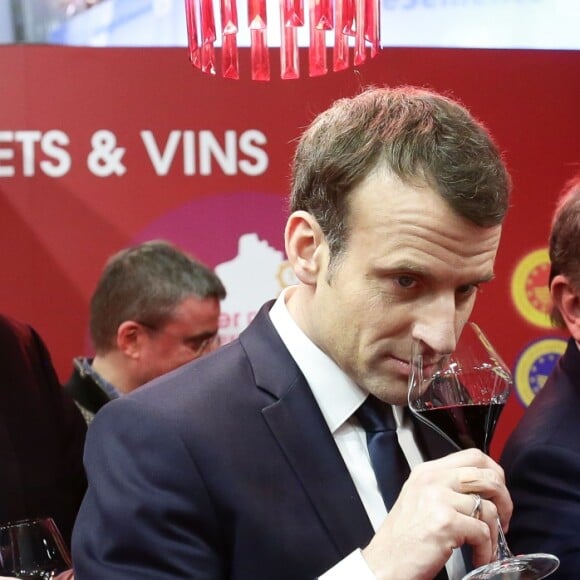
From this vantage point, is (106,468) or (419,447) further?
(419,447)

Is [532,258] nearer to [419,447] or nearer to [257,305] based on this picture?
[257,305]

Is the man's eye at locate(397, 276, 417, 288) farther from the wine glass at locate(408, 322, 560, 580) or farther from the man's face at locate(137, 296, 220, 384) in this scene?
the man's face at locate(137, 296, 220, 384)

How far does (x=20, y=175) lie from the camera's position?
12.5ft

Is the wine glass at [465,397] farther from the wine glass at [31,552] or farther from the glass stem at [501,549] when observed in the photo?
the wine glass at [31,552]

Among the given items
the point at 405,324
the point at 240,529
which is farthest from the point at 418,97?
the point at 240,529

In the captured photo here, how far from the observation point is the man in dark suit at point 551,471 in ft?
6.56

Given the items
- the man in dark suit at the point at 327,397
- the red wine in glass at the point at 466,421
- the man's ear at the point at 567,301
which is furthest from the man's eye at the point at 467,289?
the man's ear at the point at 567,301

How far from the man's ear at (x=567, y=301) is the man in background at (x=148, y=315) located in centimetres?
171

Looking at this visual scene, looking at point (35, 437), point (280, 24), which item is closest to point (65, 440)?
point (35, 437)

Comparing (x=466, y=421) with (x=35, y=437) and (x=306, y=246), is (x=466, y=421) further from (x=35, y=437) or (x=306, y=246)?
(x=35, y=437)

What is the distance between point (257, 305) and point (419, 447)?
2.04m

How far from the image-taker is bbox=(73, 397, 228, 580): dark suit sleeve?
5.41 feet

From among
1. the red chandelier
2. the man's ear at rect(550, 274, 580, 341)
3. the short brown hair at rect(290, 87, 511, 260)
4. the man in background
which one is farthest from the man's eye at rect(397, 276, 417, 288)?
the man in background

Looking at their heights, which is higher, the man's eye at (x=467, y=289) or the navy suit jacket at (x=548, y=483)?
the man's eye at (x=467, y=289)
